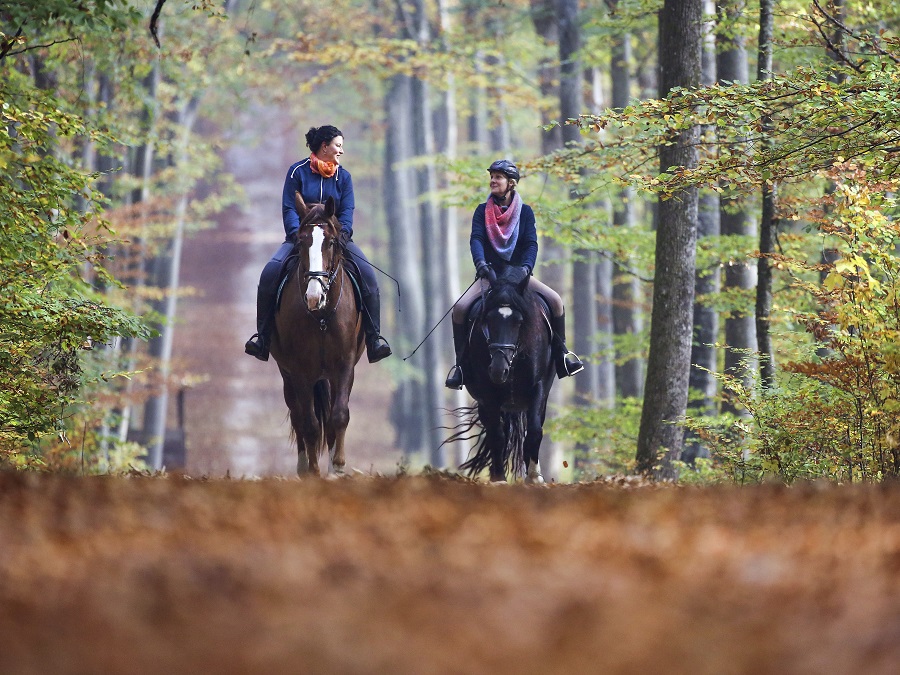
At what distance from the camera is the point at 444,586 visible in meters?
4.35

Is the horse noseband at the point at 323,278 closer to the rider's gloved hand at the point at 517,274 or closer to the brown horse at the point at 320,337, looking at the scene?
the brown horse at the point at 320,337

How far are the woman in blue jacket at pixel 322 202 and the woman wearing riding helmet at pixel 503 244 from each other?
93 cm

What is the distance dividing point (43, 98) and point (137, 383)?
16.7 m

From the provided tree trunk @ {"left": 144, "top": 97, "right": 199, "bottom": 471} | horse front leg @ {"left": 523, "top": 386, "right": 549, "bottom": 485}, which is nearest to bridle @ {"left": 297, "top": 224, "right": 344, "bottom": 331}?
horse front leg @ {"left": 523, "top": 386, "right": 549, "bottom": 485}

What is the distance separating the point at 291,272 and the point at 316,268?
742 millimetres

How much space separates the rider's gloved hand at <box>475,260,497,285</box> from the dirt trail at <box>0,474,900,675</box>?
5468 millimetres

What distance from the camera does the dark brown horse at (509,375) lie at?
11.5 meters

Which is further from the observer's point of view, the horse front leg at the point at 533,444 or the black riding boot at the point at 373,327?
the horse front leg at the point at 533,444

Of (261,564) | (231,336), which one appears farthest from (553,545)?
(231,336)

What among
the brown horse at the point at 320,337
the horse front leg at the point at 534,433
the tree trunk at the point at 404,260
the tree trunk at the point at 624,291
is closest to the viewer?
the brown horse at the point at 320,337

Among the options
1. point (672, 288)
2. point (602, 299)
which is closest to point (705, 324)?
point (672, 288)

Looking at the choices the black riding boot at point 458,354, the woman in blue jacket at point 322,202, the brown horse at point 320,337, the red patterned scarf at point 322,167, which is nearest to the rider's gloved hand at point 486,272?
the black riding boot at point 458,354

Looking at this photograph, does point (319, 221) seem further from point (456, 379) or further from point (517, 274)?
point (456, 379)

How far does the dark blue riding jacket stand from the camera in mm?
12047
